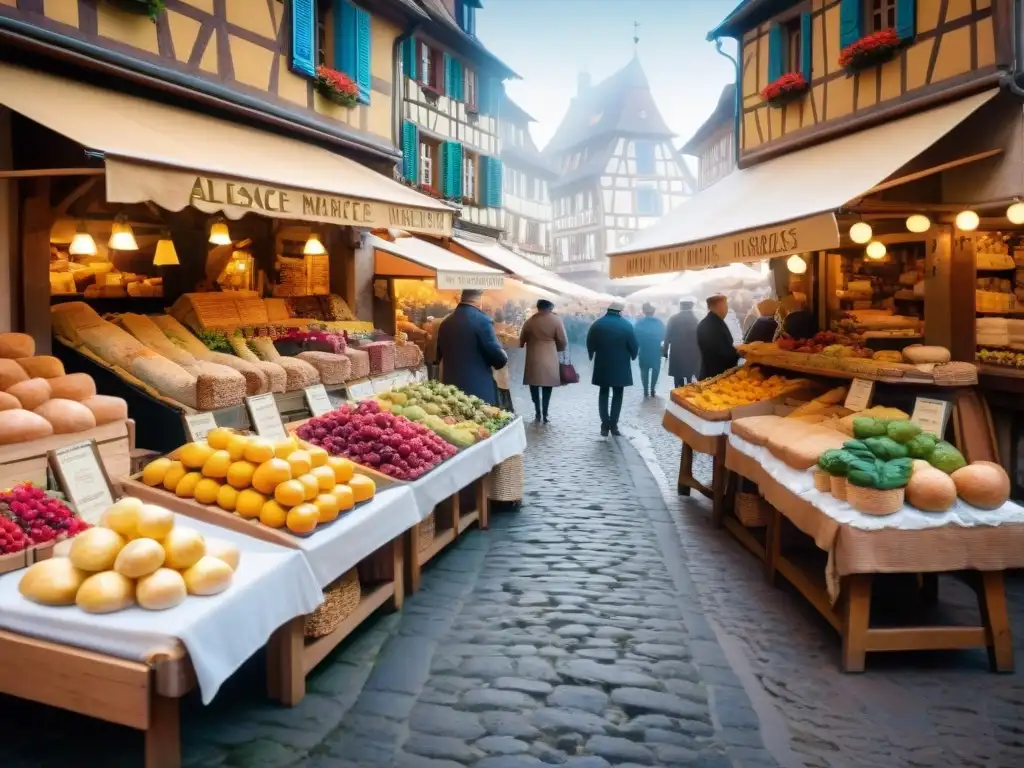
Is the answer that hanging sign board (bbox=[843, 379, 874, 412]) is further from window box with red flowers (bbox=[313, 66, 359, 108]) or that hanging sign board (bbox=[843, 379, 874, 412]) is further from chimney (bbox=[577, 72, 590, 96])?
chimney (bbox=[577, 72, 590, 96])

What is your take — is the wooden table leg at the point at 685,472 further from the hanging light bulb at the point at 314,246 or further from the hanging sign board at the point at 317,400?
the hanging light bulb at the point at 314,246

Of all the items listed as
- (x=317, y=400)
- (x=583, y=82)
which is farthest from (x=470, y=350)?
(x=583, y=82)

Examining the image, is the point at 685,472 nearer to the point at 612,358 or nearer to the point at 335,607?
the point at 612,358

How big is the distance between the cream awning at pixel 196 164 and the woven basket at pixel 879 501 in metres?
4.01

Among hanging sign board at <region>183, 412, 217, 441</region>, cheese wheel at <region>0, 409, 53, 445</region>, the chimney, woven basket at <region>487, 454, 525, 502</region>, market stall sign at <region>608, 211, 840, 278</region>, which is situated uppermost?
the chimney

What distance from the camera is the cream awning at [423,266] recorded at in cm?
1144

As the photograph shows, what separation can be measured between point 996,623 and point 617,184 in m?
41.5

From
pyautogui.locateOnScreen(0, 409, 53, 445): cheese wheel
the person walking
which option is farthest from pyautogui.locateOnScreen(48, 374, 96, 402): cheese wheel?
the person walking

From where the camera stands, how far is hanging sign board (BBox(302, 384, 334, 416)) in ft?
24.0

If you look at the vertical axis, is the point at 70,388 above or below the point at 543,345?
below

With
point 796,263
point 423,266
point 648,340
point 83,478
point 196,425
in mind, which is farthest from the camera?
point 648,340

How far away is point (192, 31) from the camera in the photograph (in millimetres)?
8422

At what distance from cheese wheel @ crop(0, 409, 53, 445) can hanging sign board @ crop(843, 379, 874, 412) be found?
5500 mm

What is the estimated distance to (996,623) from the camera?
4398mm
